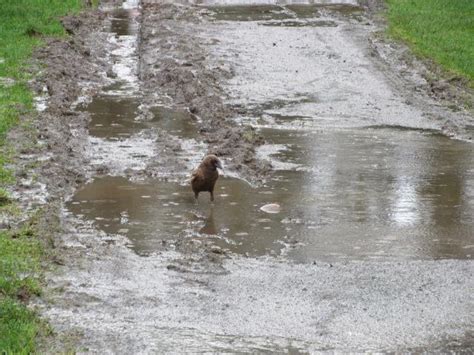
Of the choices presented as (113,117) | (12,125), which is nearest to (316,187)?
(113,117)

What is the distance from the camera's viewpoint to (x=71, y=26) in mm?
24906

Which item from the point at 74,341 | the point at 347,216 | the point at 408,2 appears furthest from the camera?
the point at 408,2

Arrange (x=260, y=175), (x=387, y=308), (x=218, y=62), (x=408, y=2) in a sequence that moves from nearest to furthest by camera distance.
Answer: (x=387, y=308)
(x=260, y=175)
(x=218, y=62)
(x=408, y=2)

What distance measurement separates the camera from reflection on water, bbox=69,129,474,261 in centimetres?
1144

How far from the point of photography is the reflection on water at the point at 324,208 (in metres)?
11.4

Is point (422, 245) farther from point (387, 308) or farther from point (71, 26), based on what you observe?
point (71, 26)

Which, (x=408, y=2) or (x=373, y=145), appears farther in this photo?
(x=408, y=2)

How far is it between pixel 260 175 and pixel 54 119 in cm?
415

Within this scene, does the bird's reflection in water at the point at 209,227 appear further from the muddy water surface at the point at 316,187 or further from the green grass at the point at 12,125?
the green grass at the point at 12,125

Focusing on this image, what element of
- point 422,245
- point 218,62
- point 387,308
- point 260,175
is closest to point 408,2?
point 218,62

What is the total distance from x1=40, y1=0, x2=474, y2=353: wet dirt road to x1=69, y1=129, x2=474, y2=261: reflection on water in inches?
1.3

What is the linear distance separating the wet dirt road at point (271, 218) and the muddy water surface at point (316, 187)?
35 millimetres

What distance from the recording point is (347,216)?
1239cm

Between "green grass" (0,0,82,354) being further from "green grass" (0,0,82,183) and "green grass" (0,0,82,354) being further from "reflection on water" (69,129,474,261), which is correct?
"reflection on water" (69,129,474,261)
